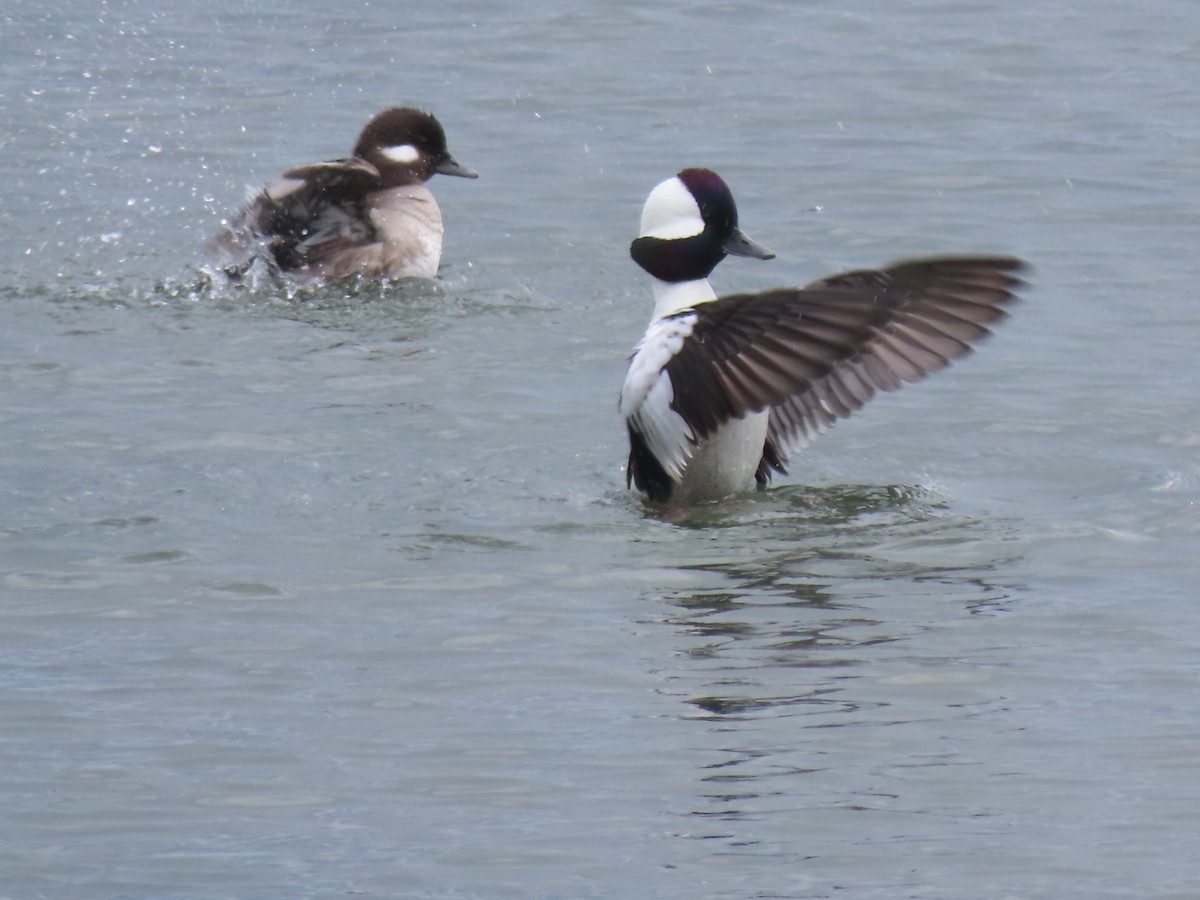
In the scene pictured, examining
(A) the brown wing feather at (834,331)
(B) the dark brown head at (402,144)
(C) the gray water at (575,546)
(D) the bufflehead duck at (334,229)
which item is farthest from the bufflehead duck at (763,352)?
(B) the dark brown head at (402,144)

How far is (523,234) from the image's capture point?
11.9 meters

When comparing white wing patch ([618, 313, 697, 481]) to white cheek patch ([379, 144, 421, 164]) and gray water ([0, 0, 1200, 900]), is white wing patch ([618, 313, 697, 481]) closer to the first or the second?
gray water ([0, 0, 1200, 900])

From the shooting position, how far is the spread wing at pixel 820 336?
7.01 meters

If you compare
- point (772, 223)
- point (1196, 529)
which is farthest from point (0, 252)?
point (1196, 529)

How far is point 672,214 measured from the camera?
→ 8000 millimetres

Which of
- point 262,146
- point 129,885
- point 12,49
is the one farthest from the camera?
point 12,49

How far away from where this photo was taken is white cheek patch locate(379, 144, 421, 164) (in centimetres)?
1201

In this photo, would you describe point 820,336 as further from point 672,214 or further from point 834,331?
point 672,214

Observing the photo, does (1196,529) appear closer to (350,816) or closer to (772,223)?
(350,816)

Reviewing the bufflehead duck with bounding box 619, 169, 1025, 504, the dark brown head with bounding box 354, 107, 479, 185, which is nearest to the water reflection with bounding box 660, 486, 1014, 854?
the bufflehead duck with bounding box 619, 169, 1025, 504

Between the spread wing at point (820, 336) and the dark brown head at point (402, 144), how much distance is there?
4.80 m

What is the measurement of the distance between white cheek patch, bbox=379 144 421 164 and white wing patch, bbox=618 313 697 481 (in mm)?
4708

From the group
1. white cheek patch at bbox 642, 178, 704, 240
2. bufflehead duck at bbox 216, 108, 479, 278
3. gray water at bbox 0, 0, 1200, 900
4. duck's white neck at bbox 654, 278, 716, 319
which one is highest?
white cheek patch at bbox 642, 178, 704, 240

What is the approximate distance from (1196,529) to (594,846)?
307 cm
